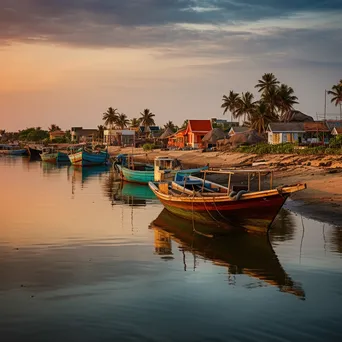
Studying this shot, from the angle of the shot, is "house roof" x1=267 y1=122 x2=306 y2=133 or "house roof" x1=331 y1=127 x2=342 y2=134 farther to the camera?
"house roof" x1=267 y1=122 x2=306 y2=133

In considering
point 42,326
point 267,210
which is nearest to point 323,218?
point 267,210

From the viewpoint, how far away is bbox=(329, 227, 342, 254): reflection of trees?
53.5ft

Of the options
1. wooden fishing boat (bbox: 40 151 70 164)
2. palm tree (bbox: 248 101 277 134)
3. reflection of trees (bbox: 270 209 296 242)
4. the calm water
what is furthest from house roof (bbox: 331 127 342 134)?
the calm water

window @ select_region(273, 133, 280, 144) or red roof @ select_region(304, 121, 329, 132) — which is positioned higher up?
red roof @ select_region(304, 121, 329, 132)

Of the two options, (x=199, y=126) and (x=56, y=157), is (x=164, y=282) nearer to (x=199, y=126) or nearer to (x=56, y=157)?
(x=56, y=157)

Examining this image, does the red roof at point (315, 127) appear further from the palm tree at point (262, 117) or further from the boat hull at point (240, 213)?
the boat hull at point (240, 213)

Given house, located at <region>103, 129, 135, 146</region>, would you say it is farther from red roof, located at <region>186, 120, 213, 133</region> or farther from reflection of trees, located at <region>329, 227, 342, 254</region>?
reflection of trees, located at <region>329, 227, 342, 254</region>

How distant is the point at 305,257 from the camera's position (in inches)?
615

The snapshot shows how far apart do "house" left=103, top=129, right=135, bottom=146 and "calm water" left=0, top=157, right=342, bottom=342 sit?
79.9 meters

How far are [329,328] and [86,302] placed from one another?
5.07m

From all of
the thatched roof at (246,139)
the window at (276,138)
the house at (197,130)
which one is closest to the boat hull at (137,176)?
the thatched roof at (246,139)

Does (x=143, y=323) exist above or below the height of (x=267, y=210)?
below

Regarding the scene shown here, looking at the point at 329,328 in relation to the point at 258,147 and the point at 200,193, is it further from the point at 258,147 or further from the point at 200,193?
the point at 258,147

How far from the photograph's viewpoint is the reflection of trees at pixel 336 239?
53.5ft
